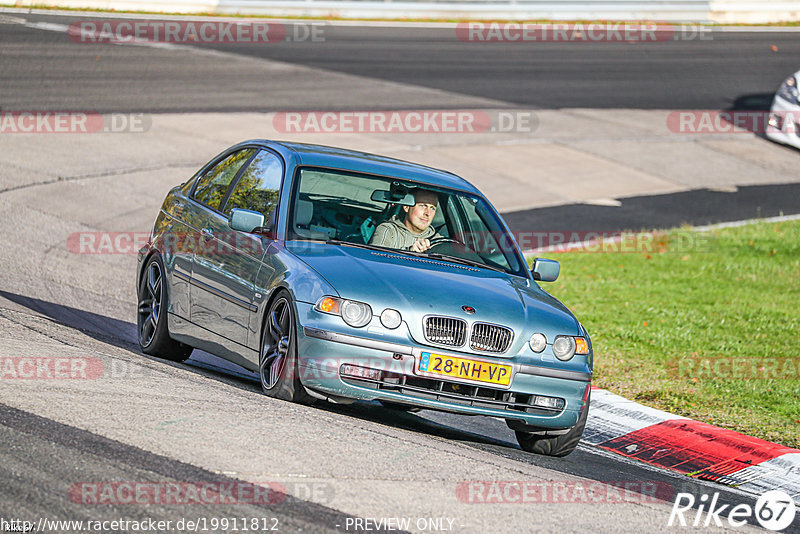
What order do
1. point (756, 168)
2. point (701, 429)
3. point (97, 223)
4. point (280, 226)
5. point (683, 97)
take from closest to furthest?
point (280, 226), point (701, 429), point (97, 223), point (756, 168), point (683, 97)

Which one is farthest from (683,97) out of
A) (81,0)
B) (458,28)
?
(81,0)

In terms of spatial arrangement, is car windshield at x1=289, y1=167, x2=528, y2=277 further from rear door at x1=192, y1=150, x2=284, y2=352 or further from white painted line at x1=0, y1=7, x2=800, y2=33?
white painted line at x1=0, y1=7, x2=800, y2=33

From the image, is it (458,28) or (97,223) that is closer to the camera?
(97,223)

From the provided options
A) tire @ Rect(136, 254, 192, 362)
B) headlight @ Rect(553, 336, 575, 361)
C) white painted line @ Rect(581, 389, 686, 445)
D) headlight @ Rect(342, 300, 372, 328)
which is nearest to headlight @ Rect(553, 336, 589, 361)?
headlight @ Rect(553, 336, 575, 361)

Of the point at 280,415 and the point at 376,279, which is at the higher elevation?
the point at 376,279

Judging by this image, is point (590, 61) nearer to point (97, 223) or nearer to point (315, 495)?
point (97, 223)

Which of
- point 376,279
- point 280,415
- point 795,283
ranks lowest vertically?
point 795,283

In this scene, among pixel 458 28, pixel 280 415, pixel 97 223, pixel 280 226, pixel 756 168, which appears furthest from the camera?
pixel 458 28

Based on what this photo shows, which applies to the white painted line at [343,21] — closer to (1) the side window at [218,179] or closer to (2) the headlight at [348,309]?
(1) the side window at [218,179]

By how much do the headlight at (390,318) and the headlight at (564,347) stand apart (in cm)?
98

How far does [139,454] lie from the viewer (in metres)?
5.18

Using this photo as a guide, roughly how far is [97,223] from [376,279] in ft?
24.6

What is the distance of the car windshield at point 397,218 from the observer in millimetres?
7652

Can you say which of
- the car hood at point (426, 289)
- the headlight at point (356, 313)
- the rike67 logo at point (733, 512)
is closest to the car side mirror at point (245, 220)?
the car hood at point (426, 289)
